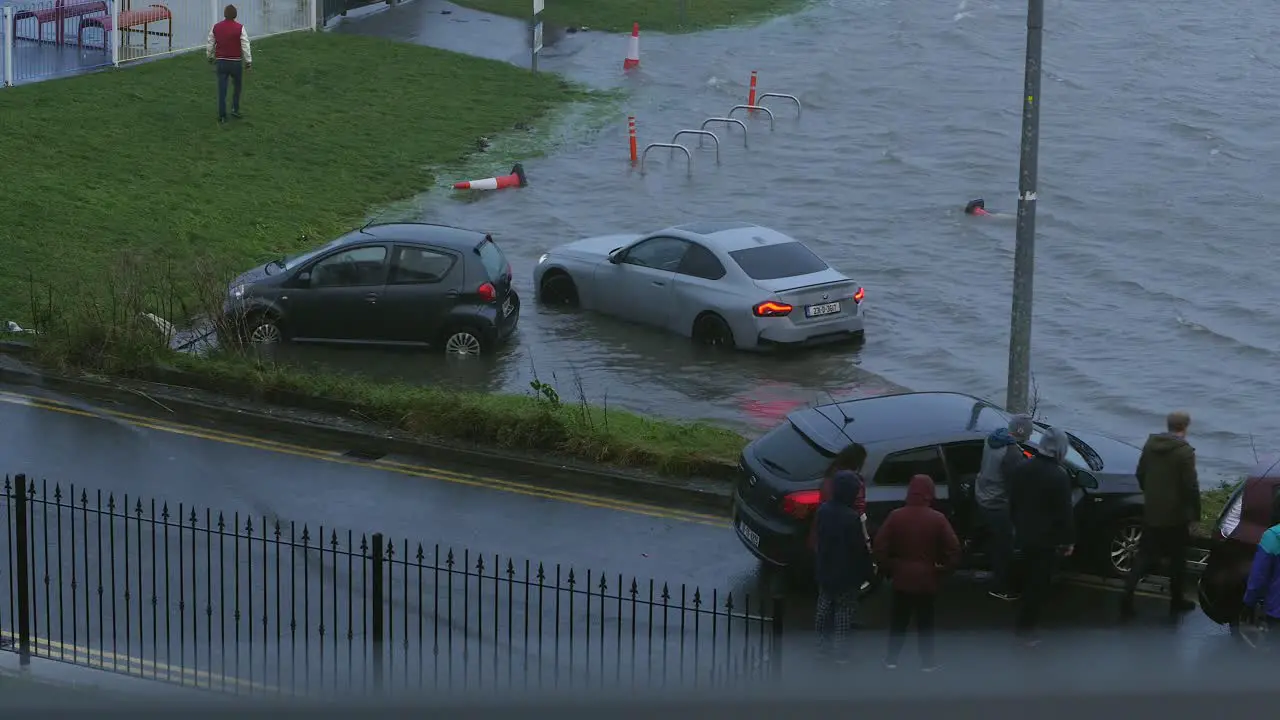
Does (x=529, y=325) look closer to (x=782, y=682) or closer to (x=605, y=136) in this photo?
(x=605, y=136)

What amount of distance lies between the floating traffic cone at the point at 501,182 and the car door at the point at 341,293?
10381 mm

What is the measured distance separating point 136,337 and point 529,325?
5386mm

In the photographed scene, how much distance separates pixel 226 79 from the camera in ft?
93.5

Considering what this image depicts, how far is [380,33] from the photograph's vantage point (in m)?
39.8

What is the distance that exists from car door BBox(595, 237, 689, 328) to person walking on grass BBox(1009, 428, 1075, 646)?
993 centimetres

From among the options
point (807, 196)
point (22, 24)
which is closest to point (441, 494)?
point (807, 196)

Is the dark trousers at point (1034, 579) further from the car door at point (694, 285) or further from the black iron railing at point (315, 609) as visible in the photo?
the car door at point (694, 285)

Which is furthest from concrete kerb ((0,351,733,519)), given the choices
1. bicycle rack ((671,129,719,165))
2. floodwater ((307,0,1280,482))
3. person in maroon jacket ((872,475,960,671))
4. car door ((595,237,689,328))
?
bicycle rack ((671,129,719,165))

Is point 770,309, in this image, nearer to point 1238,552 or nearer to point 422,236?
point 422,236

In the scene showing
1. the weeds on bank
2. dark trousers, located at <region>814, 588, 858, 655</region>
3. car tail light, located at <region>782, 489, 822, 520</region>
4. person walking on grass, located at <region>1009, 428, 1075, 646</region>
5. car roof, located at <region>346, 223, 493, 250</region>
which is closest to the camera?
dark trousers, located at <region>814, 588, 858, 655</region>

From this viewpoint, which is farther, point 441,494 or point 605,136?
point 605,136

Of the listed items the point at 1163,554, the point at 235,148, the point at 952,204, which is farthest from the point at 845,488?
the point at 952,204

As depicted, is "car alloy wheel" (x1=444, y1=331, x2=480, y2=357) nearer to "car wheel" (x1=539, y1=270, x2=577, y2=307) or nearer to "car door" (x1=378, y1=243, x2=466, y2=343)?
"car door" (x1=378, y1=243, x2=466, y2=343)

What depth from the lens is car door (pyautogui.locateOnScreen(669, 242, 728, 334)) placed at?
19672 mm
